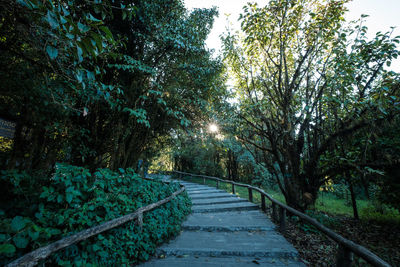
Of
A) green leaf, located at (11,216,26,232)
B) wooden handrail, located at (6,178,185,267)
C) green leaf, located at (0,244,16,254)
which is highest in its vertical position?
green leaf, located at (11,216,26,232)

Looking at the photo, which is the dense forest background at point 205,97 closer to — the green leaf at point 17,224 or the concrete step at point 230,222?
the green leaf at point 17,224

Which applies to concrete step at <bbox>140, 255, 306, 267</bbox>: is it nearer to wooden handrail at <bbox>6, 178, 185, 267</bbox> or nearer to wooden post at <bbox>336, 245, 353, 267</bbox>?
wooden post at <bbox>336, 245, 353, 267</bbox>

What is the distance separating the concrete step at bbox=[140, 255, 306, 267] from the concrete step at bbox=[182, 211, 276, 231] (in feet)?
4.96

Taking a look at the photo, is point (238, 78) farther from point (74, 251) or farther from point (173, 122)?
point (74, 251)

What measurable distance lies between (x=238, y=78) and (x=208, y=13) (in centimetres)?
331

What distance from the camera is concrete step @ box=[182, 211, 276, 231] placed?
16.9ft

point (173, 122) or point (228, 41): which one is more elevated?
point (228, 41)

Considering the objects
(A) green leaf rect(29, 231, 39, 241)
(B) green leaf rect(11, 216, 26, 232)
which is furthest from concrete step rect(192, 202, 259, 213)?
(B) green leaf rect(11, 216, 26, 232)

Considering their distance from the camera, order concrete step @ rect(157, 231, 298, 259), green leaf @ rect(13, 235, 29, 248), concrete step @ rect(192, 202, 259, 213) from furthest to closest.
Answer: concrete step @ rect(192, 202, 259, 213) < concrete step @ rect(157, 231, 298, 259) < green leaf @ rect(13, 235, 29, 248)

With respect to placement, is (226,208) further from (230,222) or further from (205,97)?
(205,97)

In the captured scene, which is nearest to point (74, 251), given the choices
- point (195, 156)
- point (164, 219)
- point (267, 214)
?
point (164, 219)

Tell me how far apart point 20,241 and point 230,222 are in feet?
16.7

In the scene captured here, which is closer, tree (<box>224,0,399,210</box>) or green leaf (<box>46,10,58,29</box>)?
green leaf (<box>46,10,58,29</box>)

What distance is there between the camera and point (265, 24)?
6.21 m
